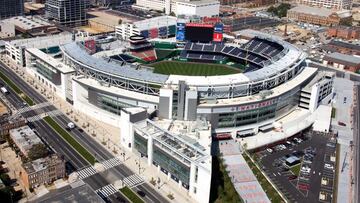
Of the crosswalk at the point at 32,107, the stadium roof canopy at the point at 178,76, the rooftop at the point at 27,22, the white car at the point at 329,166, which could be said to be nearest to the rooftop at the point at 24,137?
the crosswalk at the point at 32,107

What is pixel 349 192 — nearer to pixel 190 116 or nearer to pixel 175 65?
pixel 190 116

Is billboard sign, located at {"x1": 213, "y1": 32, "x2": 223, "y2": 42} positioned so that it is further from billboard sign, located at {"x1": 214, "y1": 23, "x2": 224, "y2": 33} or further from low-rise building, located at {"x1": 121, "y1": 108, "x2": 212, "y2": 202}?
low-rise building, located at {"x1": 121, "y1": 108, "x2": 212, "y2": 202}

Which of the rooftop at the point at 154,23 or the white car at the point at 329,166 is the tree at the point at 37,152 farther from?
the rooftop at the point at 154,23

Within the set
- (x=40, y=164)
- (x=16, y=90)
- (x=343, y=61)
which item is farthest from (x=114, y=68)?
(x=343, y=61)

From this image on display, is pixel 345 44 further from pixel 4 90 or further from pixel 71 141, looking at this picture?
pixel 4 90

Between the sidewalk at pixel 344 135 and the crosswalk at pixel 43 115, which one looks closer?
the sidewalk at pixel 344 135

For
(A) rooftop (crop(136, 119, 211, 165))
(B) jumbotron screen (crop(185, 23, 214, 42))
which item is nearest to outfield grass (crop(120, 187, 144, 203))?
(A) rooftop (crop(136, 119, 211, 165))
